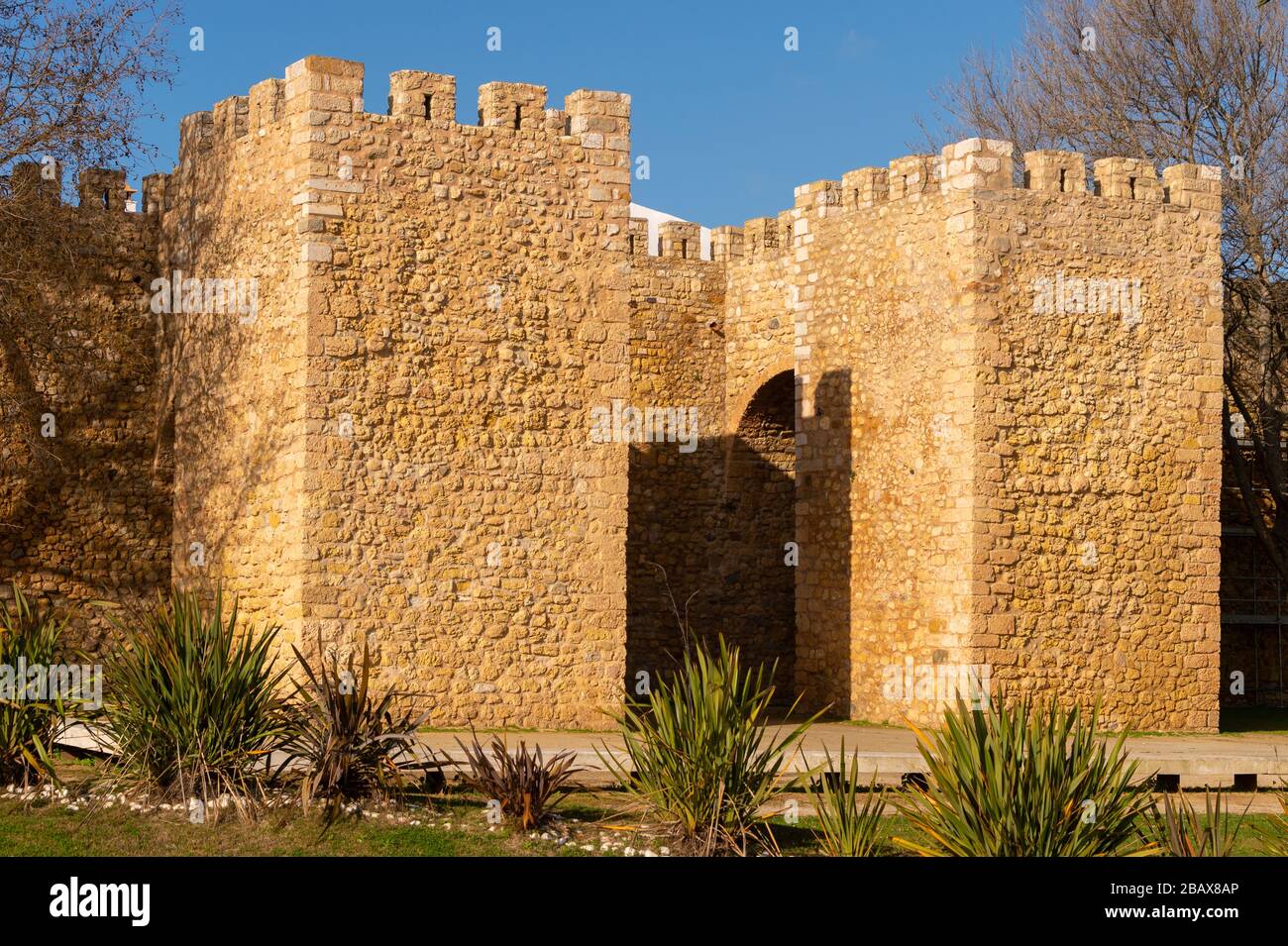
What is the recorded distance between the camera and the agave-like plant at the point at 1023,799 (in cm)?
880

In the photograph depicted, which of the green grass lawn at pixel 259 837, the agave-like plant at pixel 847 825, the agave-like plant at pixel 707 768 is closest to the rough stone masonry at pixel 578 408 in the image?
the green grass lawn at pixel 259 837

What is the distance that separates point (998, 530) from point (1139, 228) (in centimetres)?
347

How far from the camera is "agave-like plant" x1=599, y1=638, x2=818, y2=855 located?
379 inches

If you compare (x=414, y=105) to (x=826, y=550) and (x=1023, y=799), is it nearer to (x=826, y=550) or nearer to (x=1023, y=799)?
(x=826, y=550)

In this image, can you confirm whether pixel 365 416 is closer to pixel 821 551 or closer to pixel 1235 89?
pixel 821 551

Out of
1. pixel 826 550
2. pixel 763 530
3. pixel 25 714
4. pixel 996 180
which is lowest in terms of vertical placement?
pixel 25 714

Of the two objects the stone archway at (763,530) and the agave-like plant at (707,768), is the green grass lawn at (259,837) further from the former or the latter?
the stone archway at (763,530)

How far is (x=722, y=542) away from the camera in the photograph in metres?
19.2

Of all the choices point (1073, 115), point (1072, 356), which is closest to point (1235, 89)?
point (1073, 115)

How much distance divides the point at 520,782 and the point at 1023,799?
3062 millimetres

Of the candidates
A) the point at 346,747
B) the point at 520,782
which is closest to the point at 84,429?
the point at 346,747

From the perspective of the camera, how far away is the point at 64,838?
30.9ft

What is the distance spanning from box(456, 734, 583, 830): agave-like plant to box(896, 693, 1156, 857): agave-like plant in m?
2.29

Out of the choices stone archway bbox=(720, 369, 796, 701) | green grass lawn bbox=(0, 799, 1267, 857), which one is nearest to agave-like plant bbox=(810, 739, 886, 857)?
green grass lawn bbox=(0, 799, 1267, 857)
